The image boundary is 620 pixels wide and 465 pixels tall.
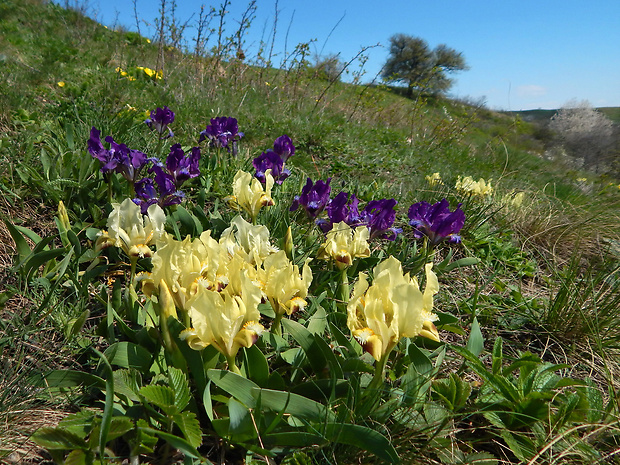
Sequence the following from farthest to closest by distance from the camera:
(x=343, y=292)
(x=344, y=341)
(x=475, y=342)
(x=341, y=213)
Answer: (x=341, y=213), (x=343, y=292), (x=475, y=342), (x=344, y=341)

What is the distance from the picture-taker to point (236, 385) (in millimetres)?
1369

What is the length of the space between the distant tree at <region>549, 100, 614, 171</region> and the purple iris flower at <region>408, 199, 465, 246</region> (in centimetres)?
1869

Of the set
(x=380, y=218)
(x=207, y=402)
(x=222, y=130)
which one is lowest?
(x=207, y=402)

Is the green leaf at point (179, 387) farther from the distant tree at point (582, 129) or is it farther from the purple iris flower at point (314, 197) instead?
the distant tree at point (582, 129)

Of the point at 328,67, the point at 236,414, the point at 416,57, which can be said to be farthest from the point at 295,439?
the point at 416,57

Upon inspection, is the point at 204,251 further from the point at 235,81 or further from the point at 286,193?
the point at 235,81

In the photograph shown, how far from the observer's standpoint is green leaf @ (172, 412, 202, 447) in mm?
1249

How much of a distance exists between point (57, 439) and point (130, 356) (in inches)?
13.9

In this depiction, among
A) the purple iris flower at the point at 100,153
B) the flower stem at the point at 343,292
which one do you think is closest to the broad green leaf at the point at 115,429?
the flower stem at the point at 343,292

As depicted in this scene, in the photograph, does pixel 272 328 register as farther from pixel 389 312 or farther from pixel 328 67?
pixel 328 67

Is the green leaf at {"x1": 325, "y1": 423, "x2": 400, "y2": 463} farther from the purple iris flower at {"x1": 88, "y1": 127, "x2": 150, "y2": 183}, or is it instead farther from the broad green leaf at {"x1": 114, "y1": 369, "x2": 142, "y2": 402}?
the purple iris flower at {"x1": 88, "y1": 127, "x2": 150, "y2": 183}

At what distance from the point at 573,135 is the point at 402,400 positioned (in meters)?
23.1

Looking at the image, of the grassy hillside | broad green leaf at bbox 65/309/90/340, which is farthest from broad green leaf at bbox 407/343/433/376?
broad green leaf at bbox 65/309/90/340

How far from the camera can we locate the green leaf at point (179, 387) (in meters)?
1.30
